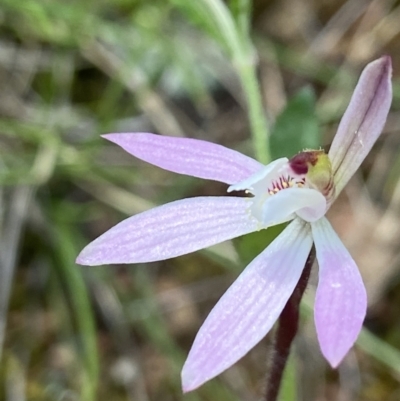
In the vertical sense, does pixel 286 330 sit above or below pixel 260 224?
below

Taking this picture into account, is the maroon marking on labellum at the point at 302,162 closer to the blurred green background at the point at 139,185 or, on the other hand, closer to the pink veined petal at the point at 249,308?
the pink veined petal at the point at 249,308

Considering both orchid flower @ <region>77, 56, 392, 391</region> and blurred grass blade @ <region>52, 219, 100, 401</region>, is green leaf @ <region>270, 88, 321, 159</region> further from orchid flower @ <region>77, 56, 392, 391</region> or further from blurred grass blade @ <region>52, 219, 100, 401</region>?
blurred grass blade @ <region>52, 219, 100, 401</region>

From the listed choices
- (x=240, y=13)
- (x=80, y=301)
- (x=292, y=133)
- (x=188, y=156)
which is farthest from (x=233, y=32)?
(x=80, y=301)

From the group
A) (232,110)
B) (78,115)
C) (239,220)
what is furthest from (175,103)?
(239,220)

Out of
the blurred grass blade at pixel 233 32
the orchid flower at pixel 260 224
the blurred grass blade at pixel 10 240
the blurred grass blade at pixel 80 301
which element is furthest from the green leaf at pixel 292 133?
the blurred grass blade at pixel 10 240

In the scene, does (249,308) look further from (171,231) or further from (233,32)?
(233,32)

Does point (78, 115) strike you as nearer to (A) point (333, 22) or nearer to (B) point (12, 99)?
(B) point (12, 99)
